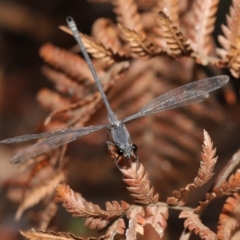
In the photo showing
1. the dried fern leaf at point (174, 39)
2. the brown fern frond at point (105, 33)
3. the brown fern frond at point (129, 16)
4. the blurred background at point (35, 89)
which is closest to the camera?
the dried fern leaf at point (174, 39)

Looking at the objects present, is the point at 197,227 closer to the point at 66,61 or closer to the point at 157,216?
the point at 157,216

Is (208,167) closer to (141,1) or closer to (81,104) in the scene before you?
(81,104)

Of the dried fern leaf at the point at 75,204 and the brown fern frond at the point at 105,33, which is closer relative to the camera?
the dried fern leaf at the point at 75,204

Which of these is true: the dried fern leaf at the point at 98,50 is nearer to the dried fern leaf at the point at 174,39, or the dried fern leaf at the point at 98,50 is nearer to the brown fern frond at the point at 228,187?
the dried fern leaf at the point at 174,39

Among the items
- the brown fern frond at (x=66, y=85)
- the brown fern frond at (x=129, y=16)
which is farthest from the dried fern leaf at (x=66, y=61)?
the brown fern frond at (x=129, y=16)

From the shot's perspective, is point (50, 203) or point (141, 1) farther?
point (141, 1)

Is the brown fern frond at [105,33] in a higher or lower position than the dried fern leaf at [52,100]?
higher

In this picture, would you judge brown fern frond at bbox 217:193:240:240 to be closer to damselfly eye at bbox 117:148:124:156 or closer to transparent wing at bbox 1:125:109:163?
damselfly eye at bbox 117:148:124:156

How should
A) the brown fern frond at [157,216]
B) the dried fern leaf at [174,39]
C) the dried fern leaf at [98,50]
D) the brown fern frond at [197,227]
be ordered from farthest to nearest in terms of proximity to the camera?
1. the dried fern leaf at [98,50]
2. the dried fern leaf at [174,39]
3. the brown fern frond at [157,216]
4. the brown fern frond at [197,227]

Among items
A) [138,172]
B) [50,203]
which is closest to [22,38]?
[50,203]
